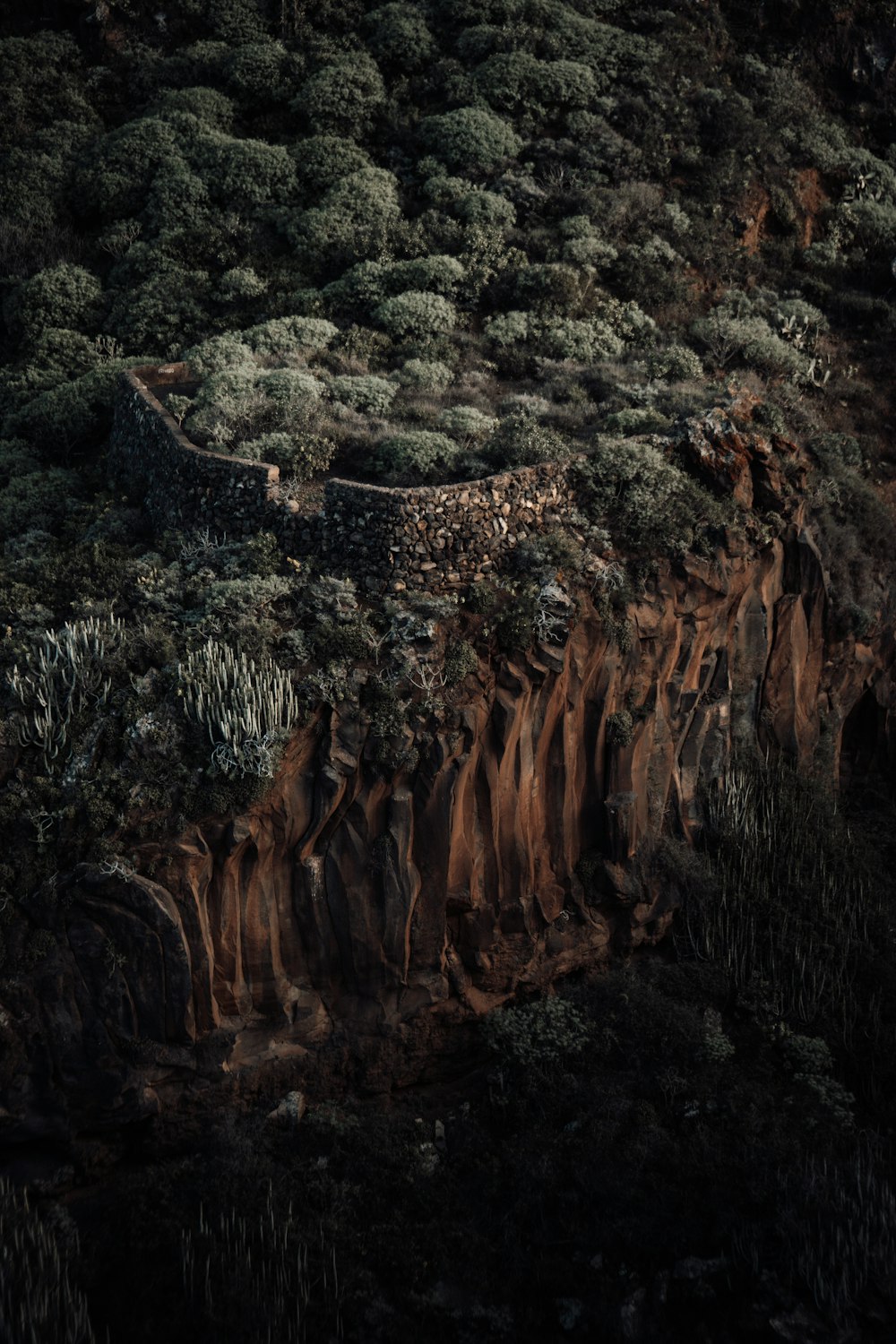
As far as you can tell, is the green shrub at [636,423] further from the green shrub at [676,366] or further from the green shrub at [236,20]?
the green shrub at [236,20]

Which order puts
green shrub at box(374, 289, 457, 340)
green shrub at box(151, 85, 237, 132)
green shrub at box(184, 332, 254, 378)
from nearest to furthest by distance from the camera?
green shrub at box(184, 332, 254, 378), green shrub at box(374, 289, 457, 340), green shrub at box(151, 85, 237, 132)

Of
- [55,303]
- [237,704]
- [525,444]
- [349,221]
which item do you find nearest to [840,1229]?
[237,704]

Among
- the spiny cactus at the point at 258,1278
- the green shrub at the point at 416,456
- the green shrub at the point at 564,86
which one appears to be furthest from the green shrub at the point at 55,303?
the spiny cactus at the point at 258,1278

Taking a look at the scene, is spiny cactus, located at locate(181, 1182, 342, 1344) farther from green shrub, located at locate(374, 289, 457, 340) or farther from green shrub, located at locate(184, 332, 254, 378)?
green shrub, located at locate(374, 289, 457, 340)

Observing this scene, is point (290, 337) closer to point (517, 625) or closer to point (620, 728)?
point (517, 625)

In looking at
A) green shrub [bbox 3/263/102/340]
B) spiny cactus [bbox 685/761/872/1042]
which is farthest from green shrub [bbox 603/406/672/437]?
green shrub [bbox 3/263/102/340]
